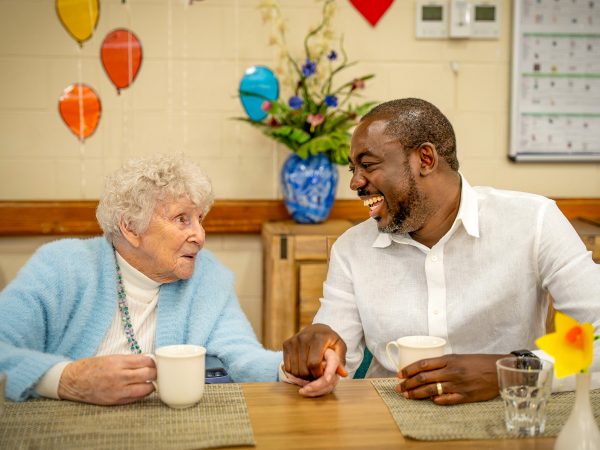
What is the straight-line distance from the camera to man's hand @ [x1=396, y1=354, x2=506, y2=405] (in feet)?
4.95

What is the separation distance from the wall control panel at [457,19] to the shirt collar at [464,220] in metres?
1.57

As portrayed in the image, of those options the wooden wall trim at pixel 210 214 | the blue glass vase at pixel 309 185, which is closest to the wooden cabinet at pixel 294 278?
the blue glass vase at pixel 309 185

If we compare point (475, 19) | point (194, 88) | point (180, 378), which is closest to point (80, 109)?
point (194, 88)

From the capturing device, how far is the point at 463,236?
6.49ft

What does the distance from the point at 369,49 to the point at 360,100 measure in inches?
8.8

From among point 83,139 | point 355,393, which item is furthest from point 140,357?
point 83,139

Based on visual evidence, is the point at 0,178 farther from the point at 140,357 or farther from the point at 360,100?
the point at 140,357

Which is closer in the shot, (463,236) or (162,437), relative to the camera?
(162,437)

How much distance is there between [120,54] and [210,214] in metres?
0.77

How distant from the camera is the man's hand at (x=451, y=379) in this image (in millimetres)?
1508

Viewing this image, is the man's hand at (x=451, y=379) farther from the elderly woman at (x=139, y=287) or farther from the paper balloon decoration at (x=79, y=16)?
the paper balloon decoration at (x=79, y=16)

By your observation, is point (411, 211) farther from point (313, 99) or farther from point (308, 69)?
point (313, 99)

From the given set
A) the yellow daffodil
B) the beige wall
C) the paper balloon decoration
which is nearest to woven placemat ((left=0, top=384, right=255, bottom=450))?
the yellow daffodil

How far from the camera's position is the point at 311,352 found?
166 cm
